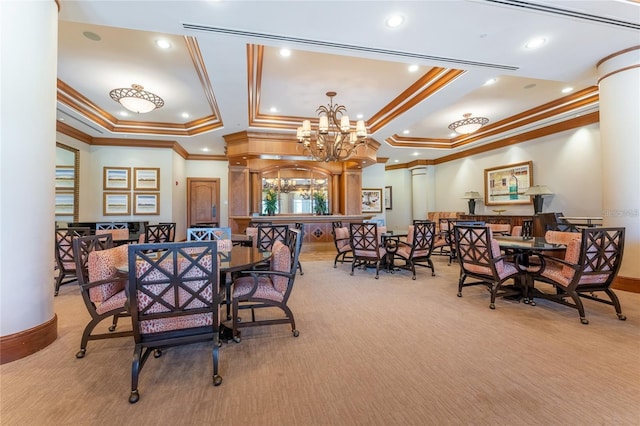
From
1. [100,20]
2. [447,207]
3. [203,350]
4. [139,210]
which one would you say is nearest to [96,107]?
[139,210]

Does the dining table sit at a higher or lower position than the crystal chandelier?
lower

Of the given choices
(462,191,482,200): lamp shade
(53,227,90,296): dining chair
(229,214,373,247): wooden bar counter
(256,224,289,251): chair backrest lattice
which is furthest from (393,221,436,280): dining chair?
(53,227,90,296): dining chair

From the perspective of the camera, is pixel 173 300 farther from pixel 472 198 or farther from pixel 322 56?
pixel 472 198

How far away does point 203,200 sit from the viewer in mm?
9461

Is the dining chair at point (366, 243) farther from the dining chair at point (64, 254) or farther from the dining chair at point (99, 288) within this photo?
the dining chair at point (64, 254)

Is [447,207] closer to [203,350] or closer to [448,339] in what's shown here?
[448,339]

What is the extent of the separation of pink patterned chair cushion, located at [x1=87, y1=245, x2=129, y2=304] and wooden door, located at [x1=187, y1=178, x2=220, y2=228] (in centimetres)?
736

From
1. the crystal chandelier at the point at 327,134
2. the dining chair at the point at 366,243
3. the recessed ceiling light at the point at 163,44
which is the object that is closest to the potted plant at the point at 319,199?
the crystal chandelier at the point at 327,134

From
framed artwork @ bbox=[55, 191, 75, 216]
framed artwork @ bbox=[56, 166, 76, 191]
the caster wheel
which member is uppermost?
framed artwork @ bbox=[56, 166, 76, 191]

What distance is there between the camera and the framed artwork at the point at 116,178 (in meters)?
7.32

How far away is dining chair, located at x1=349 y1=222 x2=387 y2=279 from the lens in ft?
15.5

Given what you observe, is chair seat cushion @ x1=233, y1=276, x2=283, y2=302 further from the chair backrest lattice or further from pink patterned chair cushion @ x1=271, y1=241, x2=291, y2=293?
the chair backrest lattice

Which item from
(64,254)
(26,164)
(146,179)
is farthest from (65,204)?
(26,164)

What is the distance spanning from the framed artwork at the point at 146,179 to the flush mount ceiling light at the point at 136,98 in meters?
3.06
